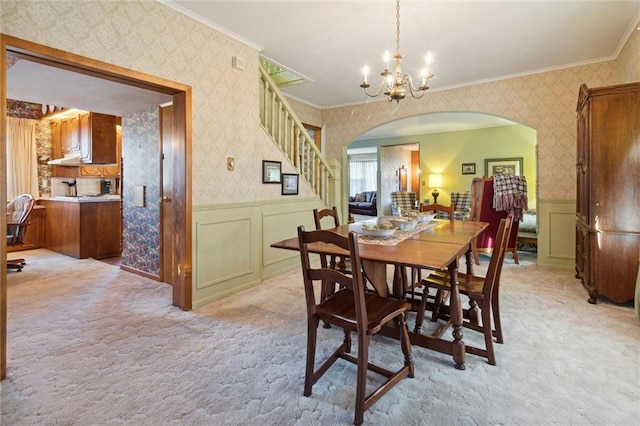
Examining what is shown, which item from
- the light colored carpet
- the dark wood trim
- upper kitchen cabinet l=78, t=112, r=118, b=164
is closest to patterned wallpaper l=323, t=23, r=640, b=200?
the light colored carpet

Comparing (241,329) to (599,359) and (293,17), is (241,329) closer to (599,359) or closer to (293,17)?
(599,359)

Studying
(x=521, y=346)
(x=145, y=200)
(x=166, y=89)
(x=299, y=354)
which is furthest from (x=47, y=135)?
(x=521, y=346)

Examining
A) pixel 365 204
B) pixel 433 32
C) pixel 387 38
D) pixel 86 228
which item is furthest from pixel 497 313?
pixel 365 204

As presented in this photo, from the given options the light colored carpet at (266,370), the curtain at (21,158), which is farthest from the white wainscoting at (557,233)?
the curtain at (21,158)

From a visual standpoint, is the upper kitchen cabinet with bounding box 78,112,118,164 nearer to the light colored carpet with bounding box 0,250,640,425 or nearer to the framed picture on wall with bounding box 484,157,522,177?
the light colored carpet with bounding box 0,250,640,425

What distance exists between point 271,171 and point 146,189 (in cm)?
167

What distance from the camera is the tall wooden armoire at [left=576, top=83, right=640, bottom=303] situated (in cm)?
288

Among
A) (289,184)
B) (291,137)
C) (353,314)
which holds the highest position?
(291,137)

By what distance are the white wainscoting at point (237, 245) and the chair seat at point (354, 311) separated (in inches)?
69.5

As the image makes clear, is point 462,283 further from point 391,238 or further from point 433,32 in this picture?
point 433,32

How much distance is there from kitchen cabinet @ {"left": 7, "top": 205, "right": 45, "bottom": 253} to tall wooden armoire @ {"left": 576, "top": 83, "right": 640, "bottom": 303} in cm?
812

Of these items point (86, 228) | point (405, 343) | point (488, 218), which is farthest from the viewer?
point (86, 228)

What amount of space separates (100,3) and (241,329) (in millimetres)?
2659

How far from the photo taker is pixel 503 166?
7.79 metres
